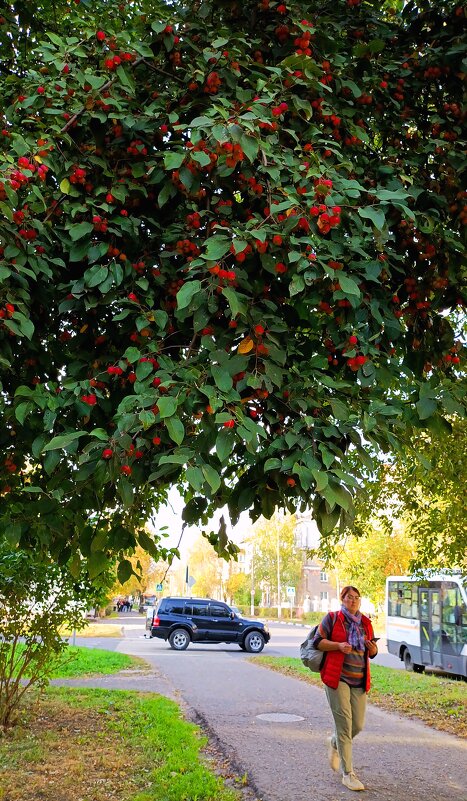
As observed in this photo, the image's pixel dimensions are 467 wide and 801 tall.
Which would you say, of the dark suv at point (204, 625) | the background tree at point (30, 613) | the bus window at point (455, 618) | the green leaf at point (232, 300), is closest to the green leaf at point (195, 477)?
the green leaf at point (232, 300)

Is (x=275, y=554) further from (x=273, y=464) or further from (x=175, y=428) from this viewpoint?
(x=175, y=428)

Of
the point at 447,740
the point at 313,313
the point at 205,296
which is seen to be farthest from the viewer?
the point at 447,740

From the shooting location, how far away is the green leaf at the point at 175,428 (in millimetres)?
2365

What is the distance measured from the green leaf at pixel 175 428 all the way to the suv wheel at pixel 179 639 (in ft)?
71.9

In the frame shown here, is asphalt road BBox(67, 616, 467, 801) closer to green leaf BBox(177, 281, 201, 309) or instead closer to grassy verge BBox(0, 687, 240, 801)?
grassy verge BBox(0, 687, 240, 801)

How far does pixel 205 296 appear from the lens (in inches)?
110

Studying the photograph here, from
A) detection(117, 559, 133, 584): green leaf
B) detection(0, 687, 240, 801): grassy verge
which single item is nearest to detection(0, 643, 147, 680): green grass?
detection(0, 687, 240, 801): grassy verge

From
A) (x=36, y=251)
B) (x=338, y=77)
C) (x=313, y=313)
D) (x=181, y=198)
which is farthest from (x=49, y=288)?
(x=338, y=77)

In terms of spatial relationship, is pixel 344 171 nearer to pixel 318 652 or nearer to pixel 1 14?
pixel 1 14

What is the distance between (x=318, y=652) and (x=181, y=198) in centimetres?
444

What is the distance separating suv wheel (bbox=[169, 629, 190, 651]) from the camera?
22.9 m

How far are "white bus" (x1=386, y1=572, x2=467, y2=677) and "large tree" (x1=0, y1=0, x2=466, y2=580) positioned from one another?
41.4ft

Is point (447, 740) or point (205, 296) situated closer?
point (205, 296)

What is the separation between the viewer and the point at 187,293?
8.72 feet
